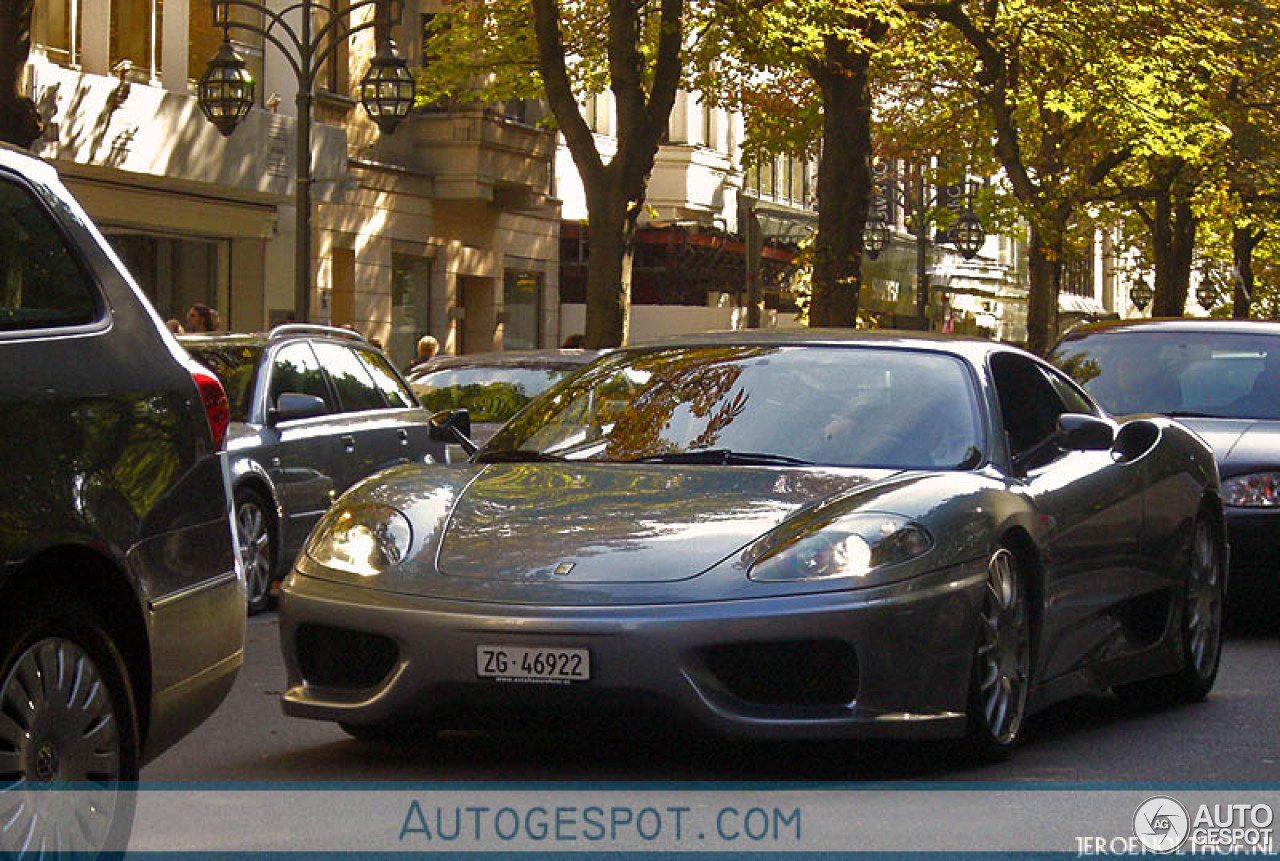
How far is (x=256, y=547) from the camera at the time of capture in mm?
14125

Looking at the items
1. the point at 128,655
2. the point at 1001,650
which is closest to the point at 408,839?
the point at 128,655

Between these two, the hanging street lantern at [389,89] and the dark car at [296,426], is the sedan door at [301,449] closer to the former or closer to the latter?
the dark car at [296,426]

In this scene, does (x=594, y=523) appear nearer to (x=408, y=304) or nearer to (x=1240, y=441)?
(x=1240, y=441)

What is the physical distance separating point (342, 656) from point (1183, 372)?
7.37 meters

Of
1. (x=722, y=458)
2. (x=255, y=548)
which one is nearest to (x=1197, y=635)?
(x=722, y=458)

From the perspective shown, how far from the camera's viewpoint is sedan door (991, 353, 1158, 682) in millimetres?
8438

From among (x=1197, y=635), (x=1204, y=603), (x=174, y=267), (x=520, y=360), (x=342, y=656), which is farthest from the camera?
(x=174, y=267)

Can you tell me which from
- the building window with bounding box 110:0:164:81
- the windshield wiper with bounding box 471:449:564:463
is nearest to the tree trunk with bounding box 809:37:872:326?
the building window with bounding box 110:0:164:81

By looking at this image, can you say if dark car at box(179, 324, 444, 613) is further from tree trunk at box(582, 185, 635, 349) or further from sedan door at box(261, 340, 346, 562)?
tree trunk at box(582, 185, 635, 349)

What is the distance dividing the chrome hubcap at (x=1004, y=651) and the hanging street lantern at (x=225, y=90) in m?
19.6

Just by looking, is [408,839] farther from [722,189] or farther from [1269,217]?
[722,189]

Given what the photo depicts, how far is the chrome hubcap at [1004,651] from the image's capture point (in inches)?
303

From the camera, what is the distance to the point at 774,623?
7.08 meters

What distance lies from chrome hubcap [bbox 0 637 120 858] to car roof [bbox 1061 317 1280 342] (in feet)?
31.4
